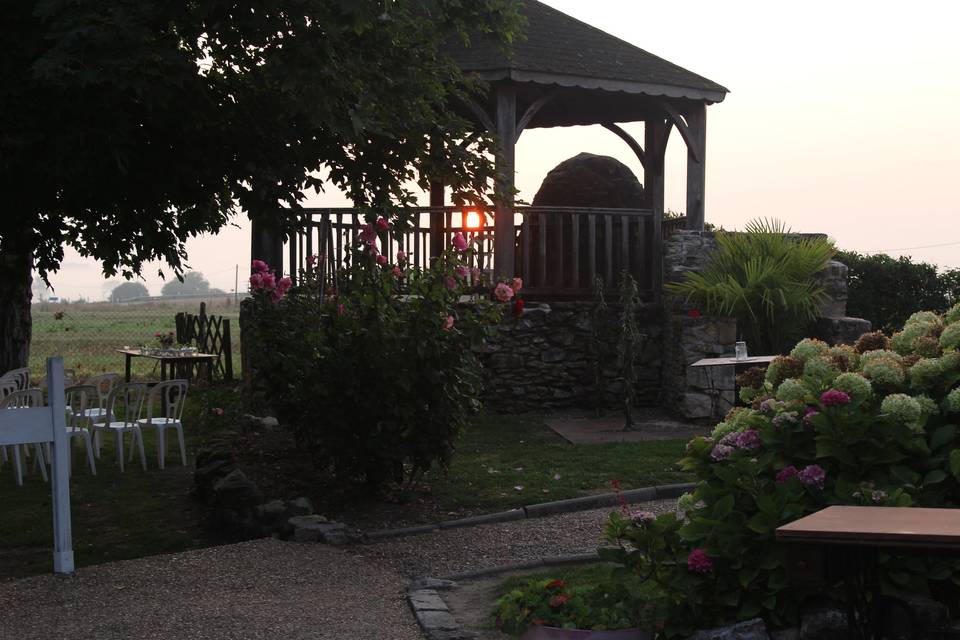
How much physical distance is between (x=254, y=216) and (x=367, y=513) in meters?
2.47

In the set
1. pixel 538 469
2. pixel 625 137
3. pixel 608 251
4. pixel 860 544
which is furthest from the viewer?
pixel 625 137

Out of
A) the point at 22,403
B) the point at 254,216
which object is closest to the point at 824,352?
the point at 254,216

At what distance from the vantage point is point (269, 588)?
609 cm

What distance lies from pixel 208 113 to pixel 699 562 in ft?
17.5

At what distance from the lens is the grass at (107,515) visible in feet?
26.6

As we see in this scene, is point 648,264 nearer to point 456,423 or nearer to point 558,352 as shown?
point 558,352

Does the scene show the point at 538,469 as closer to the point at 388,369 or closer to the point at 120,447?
the point at 388,369

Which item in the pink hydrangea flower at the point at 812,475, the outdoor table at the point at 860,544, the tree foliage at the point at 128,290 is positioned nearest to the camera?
the outdoor table at the point at 860,544

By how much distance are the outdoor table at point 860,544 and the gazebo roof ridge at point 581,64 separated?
921cm

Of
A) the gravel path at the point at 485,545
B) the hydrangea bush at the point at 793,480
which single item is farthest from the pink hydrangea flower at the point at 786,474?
the gravel path at the point at 485,545

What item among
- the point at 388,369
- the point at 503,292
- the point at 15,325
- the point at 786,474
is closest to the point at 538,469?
the point at 503,292

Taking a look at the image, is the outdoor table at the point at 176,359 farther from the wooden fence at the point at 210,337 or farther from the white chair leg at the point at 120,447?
the white chair leg at the point at 120,447

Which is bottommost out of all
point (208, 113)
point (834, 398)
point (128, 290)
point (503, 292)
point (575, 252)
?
point (128, 290)

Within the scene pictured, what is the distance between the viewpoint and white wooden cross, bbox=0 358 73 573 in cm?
670
